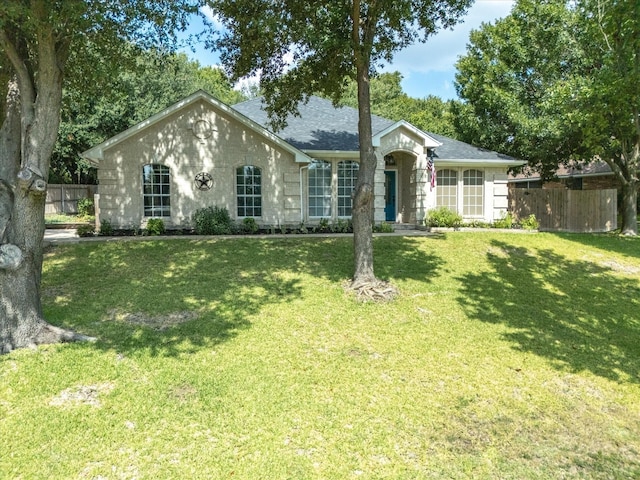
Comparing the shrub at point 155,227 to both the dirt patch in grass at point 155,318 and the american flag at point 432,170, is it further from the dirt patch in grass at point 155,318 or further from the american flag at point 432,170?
the american flag at point 432,170

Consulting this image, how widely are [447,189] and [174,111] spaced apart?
1122cm

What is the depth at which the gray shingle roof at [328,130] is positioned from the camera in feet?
55.6

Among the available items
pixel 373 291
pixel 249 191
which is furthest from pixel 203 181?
pixel 373 291

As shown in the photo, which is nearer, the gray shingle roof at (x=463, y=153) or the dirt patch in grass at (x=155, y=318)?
the dirt patch in grass at (x=155, y=318)

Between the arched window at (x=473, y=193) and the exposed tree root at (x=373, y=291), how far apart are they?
10963 mm

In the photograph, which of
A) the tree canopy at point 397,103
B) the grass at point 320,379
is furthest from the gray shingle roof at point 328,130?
the tree canopy at point 397,103

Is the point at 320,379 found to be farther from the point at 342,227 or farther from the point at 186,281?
the point at 342,227

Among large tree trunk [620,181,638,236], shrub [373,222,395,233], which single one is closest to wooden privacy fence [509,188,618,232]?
large tree trunk [620,181,638,236]

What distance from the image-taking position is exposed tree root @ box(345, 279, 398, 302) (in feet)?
28.6

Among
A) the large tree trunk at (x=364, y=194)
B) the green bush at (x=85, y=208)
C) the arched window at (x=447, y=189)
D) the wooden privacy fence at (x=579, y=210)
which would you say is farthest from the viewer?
the green bush at (x=85, y=208)

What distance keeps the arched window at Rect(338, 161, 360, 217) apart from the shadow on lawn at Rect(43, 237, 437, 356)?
3.90 meters

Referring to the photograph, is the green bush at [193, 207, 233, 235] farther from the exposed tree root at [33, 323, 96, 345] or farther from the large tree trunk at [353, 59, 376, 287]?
the exposed tree root at [33, 323, 96, 345]

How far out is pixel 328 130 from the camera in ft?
59.9

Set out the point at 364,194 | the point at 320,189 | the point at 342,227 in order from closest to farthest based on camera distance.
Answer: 1. the point at 364,194
2. the point at 342,227
3. the point at 320,189
